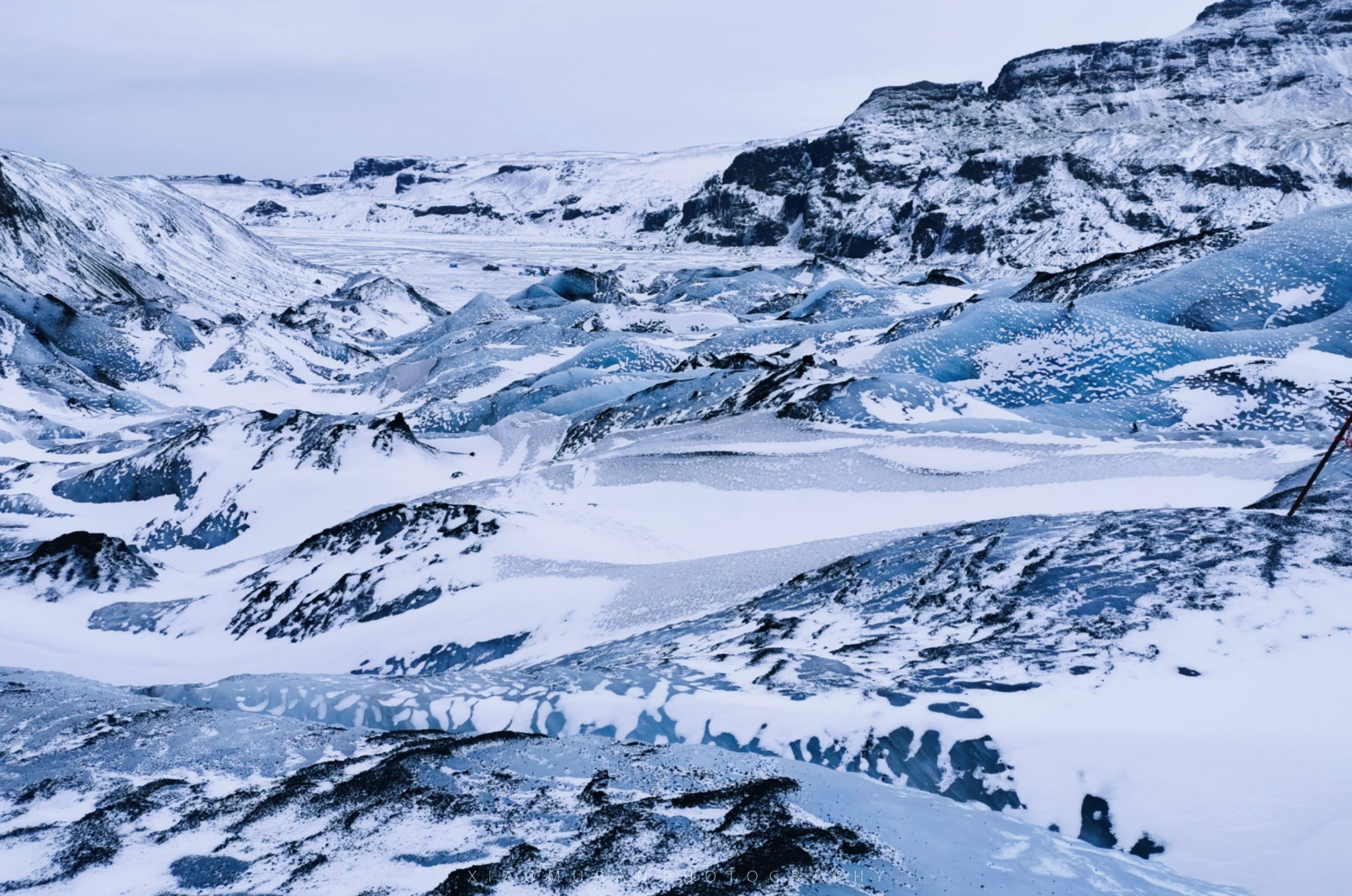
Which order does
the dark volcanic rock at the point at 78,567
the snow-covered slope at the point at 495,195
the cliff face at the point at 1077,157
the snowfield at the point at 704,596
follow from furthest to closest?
1. the snow-covered slope at the point at 495,195
2. the cliff face at the point at 1077,157
3. the dark volcanic rock at the point at 78,567
4. the snowfield at the point at 704,596

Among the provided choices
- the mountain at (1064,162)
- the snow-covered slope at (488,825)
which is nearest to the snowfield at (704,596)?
the snow-covered slope at (488,825)

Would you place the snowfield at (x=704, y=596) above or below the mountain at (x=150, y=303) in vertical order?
below

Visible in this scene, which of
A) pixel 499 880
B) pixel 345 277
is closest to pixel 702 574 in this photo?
pixel 499 880

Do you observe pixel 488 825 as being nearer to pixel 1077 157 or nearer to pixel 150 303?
pixel 150 303

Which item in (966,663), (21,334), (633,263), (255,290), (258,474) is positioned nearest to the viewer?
(966,663)

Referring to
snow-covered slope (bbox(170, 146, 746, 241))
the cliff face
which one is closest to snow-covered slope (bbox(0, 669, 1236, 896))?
the cliff face

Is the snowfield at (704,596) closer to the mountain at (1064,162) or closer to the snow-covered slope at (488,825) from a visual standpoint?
the snow-covered slope at (488,825)

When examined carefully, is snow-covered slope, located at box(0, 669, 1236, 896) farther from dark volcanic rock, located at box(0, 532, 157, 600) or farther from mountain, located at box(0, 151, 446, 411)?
mountain, located at box(0, 151, 446, 411)

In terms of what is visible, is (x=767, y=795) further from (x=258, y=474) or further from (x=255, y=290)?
(x=255, y=290)

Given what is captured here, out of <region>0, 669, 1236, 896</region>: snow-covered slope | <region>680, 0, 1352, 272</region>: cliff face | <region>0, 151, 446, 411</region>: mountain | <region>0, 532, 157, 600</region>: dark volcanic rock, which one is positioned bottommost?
<region>0, 532, 157, 600</region>: dark volcanic rock
